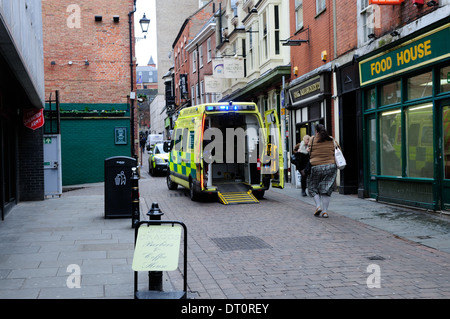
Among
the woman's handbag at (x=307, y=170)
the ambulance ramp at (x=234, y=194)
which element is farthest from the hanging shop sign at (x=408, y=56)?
the ambulance ramp at (x=234, y=194)

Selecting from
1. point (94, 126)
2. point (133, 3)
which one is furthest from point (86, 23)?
point (94, 126)

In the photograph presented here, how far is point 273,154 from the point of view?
1348 cm

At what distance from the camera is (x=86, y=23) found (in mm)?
24219

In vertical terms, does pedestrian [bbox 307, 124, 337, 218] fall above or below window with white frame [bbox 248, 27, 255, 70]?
below

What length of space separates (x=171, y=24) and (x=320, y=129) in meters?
57.8

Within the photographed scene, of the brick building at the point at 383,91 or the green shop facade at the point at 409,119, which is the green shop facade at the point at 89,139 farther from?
the green shop facade at the point at 409,119

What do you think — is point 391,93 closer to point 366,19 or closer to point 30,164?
point 366,19

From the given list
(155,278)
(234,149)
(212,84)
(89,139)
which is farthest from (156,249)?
(212,84)

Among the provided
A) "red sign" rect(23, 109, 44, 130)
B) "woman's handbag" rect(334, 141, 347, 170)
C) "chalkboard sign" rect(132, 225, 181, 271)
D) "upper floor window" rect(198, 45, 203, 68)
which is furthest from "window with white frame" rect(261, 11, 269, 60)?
"chalkboard sign" rect(132, 225, 181, 271)

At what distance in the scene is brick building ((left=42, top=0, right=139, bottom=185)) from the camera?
23391 mm

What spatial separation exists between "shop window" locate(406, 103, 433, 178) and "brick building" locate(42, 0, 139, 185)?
1493cm

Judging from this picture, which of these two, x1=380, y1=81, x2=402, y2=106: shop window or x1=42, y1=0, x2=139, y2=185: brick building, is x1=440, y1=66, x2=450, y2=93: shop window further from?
x1=42, y1=0, x2=139, y2=185: brick building

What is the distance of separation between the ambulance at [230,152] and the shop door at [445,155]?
4.04 m
